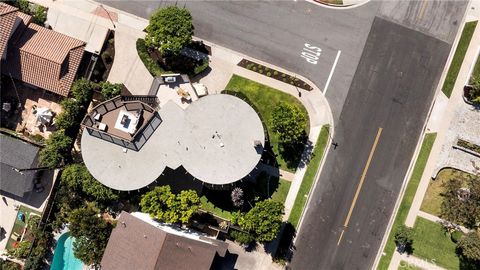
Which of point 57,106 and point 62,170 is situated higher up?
point 57,106

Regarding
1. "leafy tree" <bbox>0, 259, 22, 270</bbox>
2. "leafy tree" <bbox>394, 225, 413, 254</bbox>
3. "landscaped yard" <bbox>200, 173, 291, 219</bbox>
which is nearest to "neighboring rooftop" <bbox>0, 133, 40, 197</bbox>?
"leafy tree" <bbox>0, 259, 22, 270</bbox>

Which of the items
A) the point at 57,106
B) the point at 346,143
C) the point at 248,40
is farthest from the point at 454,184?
the point at 57,106

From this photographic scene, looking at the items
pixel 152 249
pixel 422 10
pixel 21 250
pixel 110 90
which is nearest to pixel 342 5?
pixel 422 10

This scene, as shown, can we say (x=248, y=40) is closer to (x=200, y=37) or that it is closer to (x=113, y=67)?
(x=200, y=37)

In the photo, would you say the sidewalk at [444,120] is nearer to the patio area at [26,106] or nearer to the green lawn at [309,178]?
the green lawn at [309,178]

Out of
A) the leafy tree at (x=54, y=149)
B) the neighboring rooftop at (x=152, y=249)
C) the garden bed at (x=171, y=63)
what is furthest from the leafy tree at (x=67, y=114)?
the neighboring rooftop at (x=152, y=249)
